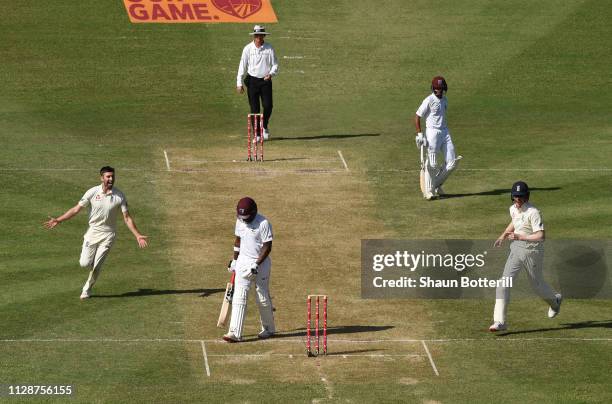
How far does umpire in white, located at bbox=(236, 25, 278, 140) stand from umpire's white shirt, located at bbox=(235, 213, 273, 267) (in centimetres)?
1467

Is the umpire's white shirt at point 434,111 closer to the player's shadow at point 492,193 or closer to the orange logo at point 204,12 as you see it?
the player's shadow at point 492,193

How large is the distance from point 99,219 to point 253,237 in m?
3.87

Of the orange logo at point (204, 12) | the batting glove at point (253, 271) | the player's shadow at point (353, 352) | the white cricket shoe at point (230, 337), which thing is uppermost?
the orange logo at point (204, 12)

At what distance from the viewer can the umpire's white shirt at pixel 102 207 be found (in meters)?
28.5

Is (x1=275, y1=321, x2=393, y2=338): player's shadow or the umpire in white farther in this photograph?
the umpire in white

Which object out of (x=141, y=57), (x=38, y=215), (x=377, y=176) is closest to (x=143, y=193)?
(x=38, y=215)

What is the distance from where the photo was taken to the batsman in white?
84.9 ft

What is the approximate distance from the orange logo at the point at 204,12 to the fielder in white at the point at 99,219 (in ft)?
84.9

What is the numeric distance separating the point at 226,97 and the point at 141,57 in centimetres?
495

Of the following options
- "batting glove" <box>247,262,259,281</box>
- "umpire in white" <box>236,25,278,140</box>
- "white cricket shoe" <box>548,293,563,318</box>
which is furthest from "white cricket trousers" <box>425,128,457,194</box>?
"batting glove" <box>247,262,259,281</box>

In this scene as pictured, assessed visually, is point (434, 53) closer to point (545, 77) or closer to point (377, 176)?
point (545, 77)

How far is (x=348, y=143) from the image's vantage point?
4131 cm

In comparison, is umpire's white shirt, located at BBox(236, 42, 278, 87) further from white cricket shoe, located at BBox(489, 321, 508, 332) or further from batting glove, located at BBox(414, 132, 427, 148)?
white cricket shoe, located at BBox(489, 321, 508, 332)

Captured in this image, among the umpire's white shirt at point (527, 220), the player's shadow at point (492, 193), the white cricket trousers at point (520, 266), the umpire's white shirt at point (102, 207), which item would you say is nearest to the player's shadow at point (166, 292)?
the umpire's white shirt at point (102, 207)
